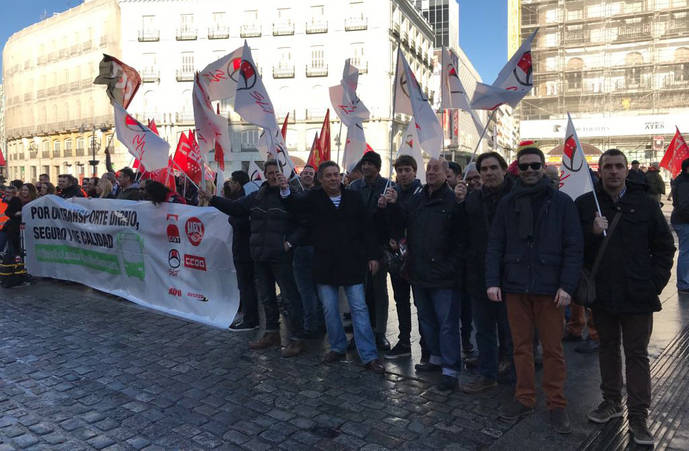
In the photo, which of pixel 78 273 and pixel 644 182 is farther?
pixel 78 273

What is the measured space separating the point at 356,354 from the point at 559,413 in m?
2.17

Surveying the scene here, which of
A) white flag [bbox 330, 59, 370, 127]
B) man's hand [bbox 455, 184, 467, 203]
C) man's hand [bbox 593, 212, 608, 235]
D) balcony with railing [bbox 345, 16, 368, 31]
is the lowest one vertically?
man's hand [bbox 593, 212, 608, 235]

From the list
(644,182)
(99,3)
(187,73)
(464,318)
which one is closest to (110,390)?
(464,318)

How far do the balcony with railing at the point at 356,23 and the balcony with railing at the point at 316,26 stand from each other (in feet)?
5.68

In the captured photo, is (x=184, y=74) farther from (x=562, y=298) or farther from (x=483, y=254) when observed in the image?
(x=562, y=298)

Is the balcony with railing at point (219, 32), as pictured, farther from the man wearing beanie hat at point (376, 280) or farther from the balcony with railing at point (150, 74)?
the man wearing beanie hat at point (376, 280)

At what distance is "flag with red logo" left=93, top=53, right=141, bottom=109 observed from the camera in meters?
9.12

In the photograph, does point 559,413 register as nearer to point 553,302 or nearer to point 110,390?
point 553,302

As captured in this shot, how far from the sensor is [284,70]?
43.7 meters

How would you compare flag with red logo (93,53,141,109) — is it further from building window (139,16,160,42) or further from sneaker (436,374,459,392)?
building window (139,16,160,42)

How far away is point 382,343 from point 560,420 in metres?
2.19

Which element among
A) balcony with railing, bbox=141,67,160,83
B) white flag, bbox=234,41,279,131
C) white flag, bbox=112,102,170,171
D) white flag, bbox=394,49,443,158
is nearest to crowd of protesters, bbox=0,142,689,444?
white flag, bbox=394,49,443,158

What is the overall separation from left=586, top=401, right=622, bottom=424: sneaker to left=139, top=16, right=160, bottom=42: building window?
155 ft

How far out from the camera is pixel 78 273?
28.5ft
